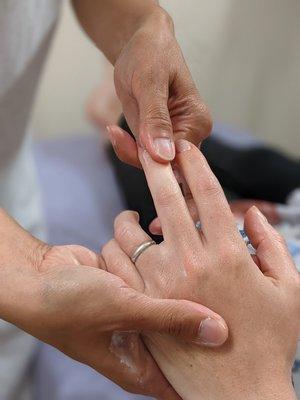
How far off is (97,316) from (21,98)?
50 cm

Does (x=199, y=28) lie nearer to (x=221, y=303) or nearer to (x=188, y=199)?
(x=188, y=199)

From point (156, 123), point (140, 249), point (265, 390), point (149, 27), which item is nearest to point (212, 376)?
point (265, 390)

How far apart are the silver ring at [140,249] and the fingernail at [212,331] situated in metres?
0.12

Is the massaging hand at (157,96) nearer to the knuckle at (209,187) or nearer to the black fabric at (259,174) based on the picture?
the knuckle at (209,187)

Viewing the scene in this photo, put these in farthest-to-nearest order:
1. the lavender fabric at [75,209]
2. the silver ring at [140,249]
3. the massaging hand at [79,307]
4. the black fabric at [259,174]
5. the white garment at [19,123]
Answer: the black fabric at [259,174] → the lavender fabric at [75,209] → the white garment at [19,123] → the silver ring at [140,249] → the massaging hand at [79,307]

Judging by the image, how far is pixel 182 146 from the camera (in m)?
0.65

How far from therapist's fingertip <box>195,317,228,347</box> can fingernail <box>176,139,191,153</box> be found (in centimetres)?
19

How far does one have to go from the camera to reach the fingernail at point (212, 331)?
57 cm

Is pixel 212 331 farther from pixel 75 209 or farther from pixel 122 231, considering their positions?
pixel 75 209

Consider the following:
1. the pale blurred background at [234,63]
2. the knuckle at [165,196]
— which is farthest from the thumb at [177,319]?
the pale blurred background at [234,63]

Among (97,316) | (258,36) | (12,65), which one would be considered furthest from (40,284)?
(258,36)

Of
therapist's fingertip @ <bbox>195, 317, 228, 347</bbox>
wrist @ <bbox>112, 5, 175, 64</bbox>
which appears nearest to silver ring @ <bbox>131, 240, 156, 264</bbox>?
therapist's fingertip @ <bbox>195, 317, 228, 347</bbox>

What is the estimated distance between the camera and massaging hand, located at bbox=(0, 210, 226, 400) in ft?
1.78

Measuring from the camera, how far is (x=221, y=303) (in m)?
0.59
